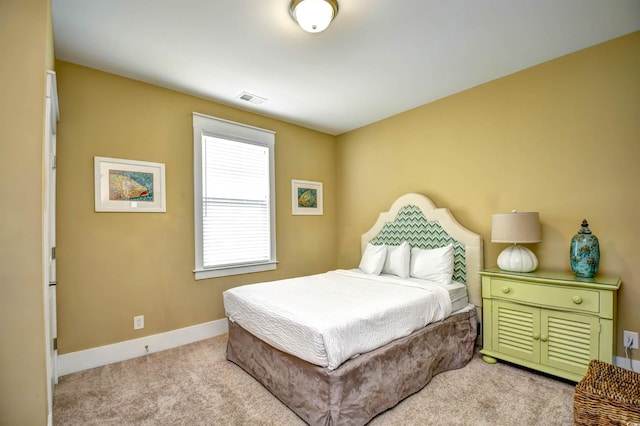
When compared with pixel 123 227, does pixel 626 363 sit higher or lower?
lower

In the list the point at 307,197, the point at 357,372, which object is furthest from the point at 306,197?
the point at 357,372

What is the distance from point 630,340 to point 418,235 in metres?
1.85

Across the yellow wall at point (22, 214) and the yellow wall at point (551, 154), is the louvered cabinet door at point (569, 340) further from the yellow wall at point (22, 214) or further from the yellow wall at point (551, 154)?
the yellow wall at point (22, 214)

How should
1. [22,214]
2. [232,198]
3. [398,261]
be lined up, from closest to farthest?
[22,214], [398,261], [232,198]

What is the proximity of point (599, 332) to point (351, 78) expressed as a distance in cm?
281

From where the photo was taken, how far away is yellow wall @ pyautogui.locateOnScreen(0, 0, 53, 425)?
141 cm

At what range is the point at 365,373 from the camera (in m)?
1.87

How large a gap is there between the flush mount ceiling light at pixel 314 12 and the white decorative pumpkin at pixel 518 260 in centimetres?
238

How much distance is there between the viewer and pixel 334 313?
78.5 inches

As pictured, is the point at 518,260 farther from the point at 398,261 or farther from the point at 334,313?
the point at 334,313

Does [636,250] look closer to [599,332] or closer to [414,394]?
[599,332]

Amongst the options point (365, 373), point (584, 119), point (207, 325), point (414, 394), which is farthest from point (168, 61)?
point (584, 119)

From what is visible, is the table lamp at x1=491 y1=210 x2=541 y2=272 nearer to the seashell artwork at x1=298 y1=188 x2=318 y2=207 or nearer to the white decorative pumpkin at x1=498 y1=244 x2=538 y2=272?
the white decorative pumpkin at x1=498 y1=244 x2=538 y2=272

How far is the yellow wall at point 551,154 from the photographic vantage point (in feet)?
7.66
